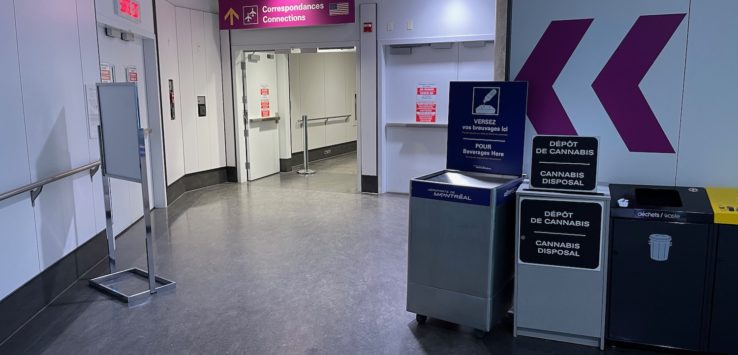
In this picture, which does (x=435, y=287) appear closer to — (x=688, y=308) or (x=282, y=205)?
(x=688, y=308)

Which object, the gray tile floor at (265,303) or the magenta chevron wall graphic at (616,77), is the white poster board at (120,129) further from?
the magenta chevron wall graphic at (616,77)

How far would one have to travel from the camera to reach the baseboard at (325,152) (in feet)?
33.0

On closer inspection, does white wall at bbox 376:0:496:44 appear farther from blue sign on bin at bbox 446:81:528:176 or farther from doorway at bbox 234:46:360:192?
blue sign on bin at bbox 446:81:528:176

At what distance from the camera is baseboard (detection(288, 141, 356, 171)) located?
33.0 feet

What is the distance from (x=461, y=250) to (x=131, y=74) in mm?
4340

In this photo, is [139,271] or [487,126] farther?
[139,271]

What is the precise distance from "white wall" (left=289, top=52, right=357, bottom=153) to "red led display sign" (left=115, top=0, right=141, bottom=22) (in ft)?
12.6

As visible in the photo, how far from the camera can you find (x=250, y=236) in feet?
17.8

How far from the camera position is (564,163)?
3043mm

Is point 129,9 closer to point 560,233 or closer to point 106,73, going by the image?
point 106,73

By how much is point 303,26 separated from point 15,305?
5.24 metres

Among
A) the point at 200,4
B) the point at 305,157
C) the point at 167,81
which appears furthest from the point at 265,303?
the point at 305,157

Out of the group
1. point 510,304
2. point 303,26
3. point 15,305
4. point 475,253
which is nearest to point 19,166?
point 15,305

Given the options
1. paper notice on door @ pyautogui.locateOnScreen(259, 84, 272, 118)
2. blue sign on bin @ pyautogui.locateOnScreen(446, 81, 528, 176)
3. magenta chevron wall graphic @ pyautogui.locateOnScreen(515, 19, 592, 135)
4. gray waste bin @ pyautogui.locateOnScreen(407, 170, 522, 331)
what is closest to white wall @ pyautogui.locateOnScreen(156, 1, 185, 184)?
paper notice on door @ pyautogui.locateOnScreen(259, 84, 272, 118)
